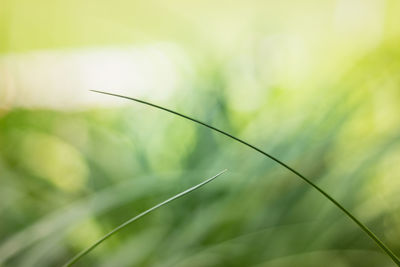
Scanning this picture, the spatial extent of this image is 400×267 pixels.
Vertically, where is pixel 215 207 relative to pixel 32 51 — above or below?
below

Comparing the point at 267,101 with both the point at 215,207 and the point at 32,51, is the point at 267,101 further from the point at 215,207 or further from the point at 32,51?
the point at 32,51

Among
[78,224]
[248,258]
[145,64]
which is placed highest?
[145,64]

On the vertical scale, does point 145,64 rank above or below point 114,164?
above

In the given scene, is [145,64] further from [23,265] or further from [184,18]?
[23,265]

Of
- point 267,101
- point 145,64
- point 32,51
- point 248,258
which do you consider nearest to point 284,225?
point 248,258

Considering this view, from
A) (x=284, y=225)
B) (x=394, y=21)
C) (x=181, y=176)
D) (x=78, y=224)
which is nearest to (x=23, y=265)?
(x=78, y=224)

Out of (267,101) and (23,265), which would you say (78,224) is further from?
(267,101)
